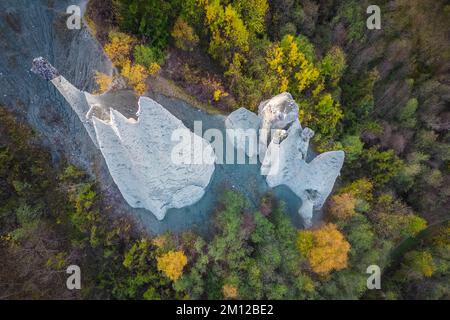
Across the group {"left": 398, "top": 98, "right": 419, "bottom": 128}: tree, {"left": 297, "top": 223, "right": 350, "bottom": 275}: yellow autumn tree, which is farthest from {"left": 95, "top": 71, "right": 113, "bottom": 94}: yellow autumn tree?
{"left": 398, "top": 98, "right": 419, "bottom": 128}: tree

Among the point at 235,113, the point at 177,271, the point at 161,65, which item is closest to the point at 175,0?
the point at 161,65

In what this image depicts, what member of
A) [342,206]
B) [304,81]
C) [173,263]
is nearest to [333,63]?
[304,81]

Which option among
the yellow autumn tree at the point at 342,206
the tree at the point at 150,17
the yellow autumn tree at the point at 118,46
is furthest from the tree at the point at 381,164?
the yellow autumn tree at the point at 118,46

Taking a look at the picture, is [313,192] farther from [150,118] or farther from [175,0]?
[175,0]

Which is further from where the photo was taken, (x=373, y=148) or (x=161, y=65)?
(x=373, y=148)

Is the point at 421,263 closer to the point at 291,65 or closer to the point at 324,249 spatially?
the point at 324,249

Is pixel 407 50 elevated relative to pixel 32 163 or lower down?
elevated

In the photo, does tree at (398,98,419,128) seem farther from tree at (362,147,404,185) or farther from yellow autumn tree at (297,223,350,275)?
yellow autumn tree at (297,223,350,275)
